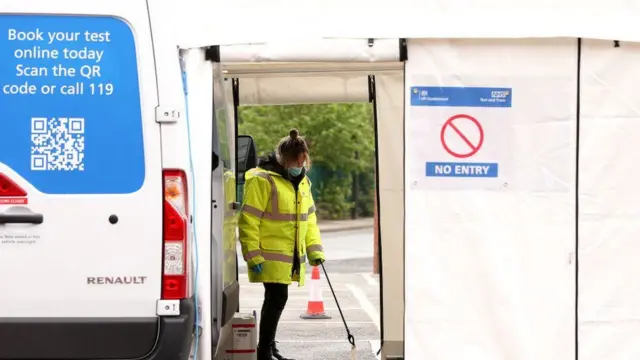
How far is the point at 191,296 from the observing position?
200 inches

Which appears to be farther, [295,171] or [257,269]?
[295,171]

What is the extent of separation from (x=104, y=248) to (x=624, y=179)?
2905 millimetres

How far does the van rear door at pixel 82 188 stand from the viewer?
491cm

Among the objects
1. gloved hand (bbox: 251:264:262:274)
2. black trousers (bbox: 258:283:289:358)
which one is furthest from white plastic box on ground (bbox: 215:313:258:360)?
black trousers (bbox: 258:283:289:358)

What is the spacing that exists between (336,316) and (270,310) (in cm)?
417

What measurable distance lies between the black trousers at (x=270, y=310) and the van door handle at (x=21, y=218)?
3035 mm

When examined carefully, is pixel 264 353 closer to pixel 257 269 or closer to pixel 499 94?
pixel 257 269

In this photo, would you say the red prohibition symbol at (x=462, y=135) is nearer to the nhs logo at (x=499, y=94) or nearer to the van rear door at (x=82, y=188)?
the nhs logo at (x=499, y=94)

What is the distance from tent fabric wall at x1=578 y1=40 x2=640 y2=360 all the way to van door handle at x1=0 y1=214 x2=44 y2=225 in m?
2.94

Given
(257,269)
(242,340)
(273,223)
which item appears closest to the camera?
(242,340)

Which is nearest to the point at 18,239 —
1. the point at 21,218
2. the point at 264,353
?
the point at 21,218

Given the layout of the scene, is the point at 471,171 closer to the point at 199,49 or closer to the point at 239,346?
the point at 199,49

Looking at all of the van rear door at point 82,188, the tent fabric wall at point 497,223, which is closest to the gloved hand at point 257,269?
the tent fabric wall at point 497,223

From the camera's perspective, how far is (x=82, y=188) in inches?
193
